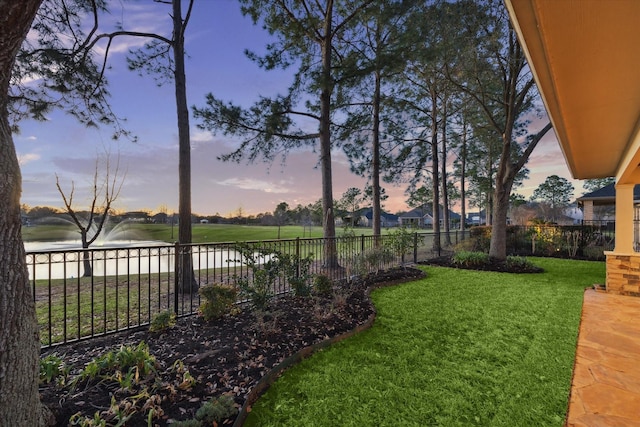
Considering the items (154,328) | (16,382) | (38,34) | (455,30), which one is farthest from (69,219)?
(455,30)

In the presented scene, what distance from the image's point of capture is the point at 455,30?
7.56 m

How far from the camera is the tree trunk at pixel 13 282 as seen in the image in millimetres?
1312

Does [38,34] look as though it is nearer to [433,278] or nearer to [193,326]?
[193,326]

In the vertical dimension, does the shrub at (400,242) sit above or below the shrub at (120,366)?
above

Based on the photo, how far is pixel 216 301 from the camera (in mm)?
3568

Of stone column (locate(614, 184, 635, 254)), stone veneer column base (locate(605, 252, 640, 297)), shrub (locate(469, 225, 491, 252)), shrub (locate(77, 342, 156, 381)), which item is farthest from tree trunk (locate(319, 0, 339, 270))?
shrub (locate(469, 225, 491, 252))

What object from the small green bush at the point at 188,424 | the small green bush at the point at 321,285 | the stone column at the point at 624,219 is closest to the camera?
the small green bush at the point at 188,424

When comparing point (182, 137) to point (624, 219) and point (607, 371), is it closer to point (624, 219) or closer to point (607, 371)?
point (607, 371)

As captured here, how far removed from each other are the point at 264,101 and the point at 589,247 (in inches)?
467

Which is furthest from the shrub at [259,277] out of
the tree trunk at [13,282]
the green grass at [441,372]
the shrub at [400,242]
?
the shrub at [400,242]

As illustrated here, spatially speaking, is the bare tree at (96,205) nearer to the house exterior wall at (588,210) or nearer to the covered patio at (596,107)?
the covered patio at (596,107)

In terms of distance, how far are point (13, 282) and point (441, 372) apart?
301 cm

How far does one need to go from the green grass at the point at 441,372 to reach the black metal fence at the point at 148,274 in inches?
72.8

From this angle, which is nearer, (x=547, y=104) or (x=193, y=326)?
(x=547, y=104)
